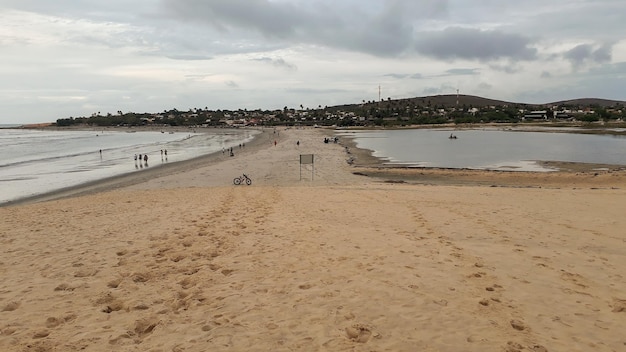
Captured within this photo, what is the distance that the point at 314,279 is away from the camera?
6309 mm

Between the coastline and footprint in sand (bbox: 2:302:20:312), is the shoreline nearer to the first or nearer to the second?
the coastline

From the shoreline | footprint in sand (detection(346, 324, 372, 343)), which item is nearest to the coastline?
the shoreline

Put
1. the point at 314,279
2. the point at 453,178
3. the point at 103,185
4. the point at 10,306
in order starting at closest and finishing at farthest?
the point at 10,306, the point at 314,279, the point at 103,185, the point at 453,178

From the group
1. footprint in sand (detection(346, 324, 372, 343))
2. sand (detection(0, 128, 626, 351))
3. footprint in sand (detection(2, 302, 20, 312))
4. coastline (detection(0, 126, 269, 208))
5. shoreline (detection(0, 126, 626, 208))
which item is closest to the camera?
footprint in sand (detection(346, 324, 372, 343))

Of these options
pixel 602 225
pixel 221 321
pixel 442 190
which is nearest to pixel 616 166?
pixel 442 190

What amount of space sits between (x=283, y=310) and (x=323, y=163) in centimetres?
2736

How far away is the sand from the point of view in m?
4.54

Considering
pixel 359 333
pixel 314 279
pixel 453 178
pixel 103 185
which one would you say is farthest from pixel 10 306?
pixel 453 178

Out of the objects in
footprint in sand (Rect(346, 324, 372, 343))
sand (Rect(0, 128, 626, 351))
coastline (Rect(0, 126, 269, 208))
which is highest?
footprint in sand (Rect(346, 324, 372, 343))

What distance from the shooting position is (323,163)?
106 ft

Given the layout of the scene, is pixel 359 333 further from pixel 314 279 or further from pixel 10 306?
pixel 10 306

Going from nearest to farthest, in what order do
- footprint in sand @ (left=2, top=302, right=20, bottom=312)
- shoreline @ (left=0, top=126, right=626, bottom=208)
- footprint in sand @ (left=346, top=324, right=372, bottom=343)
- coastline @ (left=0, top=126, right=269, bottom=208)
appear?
footprint in sand @ (left=346, top=324, right=372, bottom=343)
footprint in sand @ (left=2, top=302, right=20, bottom=312)
coastline @ (left=0, top=126, right=269, bottom=208)
shoreline @ (left=0, top=126, right=626, bottom=208)

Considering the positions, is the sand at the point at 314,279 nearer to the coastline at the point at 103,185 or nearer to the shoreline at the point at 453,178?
the coastline at the point at 103,185

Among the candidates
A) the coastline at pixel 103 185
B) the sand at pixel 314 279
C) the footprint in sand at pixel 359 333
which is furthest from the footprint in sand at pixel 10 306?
the coastline at pixel 103 185
